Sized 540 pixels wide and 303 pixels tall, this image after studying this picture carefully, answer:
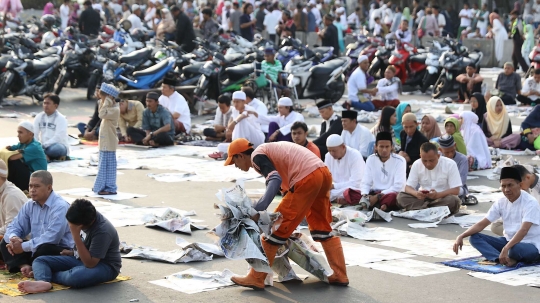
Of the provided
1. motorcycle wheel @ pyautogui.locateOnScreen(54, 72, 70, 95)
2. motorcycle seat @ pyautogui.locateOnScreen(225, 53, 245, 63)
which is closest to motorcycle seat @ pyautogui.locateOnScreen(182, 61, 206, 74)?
motorcycle seat @ pyautogui.locateOnScreen(225, 53, 245, 63)

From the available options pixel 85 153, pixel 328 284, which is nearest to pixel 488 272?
pixel 328 284

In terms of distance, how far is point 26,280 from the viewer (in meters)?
7.73

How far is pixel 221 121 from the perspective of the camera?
16391mm

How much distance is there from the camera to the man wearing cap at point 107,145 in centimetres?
1170

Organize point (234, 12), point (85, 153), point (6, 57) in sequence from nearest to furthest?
point (85, 153)
point (6, 57)
point (234, 12)

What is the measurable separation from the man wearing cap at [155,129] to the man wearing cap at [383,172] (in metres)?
5.36

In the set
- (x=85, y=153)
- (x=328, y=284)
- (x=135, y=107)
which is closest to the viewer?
(x=328, y=284)

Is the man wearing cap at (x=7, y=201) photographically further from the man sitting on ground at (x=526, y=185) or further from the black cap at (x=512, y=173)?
the man sitting on ground at (x=526, y=185)

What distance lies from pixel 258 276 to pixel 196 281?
0.53 m

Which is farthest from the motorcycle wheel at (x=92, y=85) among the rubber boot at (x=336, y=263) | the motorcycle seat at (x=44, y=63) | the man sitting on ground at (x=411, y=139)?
the rubber boot at (x=336, y=263)

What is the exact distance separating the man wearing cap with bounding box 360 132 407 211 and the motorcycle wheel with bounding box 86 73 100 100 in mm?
11016

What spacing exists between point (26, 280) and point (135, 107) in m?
8.67

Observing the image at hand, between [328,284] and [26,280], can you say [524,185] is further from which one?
[26,280]

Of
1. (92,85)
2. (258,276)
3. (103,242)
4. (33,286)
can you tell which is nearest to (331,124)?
(258,276)
